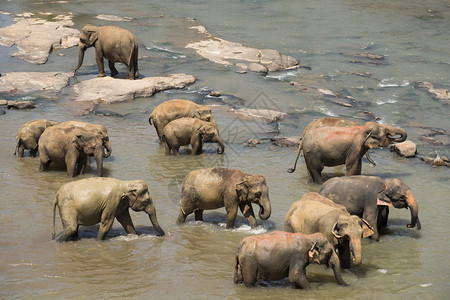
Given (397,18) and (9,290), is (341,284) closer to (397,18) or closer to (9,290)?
(9,290)

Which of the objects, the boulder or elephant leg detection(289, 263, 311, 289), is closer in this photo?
elephant leg detection(289, 263, 311, 289)

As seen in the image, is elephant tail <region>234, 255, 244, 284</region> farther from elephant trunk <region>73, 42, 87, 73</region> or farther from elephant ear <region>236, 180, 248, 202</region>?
elephant trunk <region>73, 42, 87, 73</region>

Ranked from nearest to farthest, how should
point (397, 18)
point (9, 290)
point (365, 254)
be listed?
point (9, 290), point (365, 254), point (397, 18)

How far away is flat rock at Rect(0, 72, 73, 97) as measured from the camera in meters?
22.9

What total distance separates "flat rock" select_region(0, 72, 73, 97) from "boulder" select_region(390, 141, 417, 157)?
10935 millimetres

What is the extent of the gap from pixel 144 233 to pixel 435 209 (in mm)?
5992

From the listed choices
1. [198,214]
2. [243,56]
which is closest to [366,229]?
[198,214]

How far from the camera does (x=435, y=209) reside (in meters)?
14.7

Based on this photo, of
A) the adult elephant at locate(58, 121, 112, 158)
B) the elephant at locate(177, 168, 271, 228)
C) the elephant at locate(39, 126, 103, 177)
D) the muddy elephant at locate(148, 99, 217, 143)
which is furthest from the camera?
the muddy elephant at locate(148, 99, 217, 143)

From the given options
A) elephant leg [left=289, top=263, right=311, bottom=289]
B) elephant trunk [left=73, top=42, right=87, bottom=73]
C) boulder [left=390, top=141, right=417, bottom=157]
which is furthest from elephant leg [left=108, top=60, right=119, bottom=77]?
elephant leg [left=289, top=263, right=311, bottom=289]

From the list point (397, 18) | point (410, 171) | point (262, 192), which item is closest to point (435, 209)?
point (410, 171)

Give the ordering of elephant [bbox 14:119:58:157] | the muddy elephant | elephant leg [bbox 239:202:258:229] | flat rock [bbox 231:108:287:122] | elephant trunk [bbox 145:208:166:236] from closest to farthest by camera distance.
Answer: elephant trunk [bbox 145:208:166:236], elephant leg [bbox 239:202:258:229], elephant [bbox 14:119:58:157], the muddy elephant, flat rock [bbox 231:108:287:122]

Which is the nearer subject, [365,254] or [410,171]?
[365,254]

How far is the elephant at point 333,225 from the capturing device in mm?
11055
